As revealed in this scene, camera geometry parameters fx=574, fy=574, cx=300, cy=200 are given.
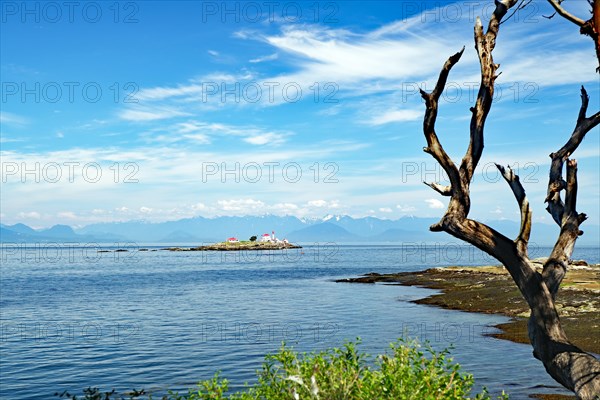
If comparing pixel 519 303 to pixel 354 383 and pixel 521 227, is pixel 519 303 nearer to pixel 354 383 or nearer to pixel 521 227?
pixel 521 227

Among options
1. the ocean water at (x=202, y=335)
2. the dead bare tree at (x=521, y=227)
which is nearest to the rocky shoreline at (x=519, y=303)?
the dead bare tree at (x=521, y=227)

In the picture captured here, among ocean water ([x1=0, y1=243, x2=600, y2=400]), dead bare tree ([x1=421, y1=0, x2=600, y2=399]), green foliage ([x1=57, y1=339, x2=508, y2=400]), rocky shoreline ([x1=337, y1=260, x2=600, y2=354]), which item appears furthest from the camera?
rocky shoreline ([x1=337, y1=260, x2=600, y2=354])

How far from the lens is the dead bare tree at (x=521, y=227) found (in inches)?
429

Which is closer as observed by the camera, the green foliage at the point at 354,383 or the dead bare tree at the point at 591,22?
the green foliage at the point at 354,383

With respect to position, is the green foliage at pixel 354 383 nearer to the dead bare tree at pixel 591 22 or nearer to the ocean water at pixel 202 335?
the ocean water at pixel 202 335

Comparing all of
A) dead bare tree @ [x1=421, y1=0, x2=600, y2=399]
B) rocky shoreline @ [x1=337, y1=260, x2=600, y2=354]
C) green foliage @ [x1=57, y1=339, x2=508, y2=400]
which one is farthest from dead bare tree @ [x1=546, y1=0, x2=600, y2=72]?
green foliage @ [x1=57, y1=339, x2=508, y2=400]

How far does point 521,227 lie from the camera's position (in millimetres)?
10820

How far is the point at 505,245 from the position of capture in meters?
11.0

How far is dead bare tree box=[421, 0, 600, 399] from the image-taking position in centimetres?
1091

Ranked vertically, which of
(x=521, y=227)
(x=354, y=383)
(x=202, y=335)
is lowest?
(x=202, y=335)

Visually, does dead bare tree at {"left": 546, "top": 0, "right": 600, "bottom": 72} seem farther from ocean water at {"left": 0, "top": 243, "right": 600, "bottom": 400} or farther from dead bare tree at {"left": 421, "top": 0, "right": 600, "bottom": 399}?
ocean water at {"left": 0, "top": 243, "right": 600, "bottom": 400}

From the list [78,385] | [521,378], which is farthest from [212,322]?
[521,378]

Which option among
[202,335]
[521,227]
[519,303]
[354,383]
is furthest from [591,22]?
[519,303]

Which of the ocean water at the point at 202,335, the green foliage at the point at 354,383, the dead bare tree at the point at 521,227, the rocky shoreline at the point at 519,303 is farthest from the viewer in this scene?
the rocky shoreline at the point at 519,303
